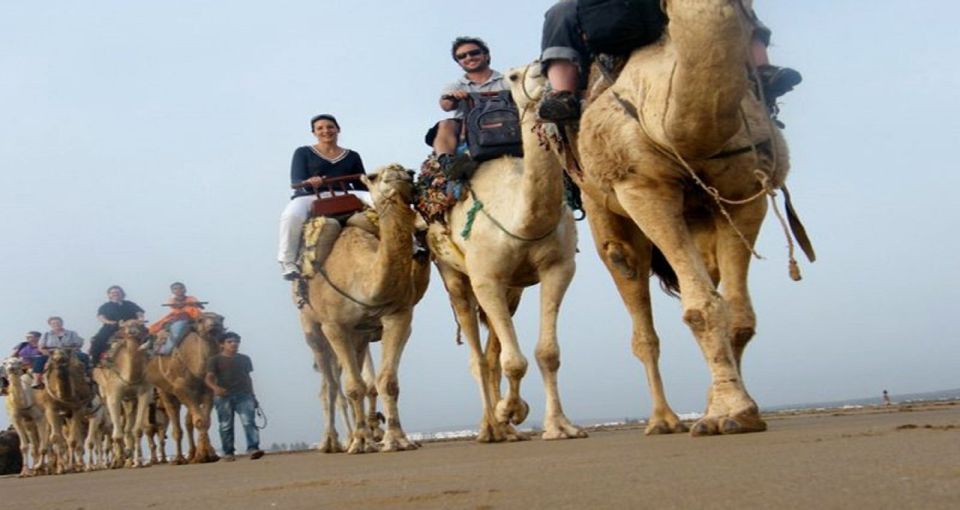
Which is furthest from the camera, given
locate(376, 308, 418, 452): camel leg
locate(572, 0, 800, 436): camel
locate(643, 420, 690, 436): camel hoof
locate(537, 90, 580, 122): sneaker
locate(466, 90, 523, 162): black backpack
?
locate(376, 308, 418, 452): camel leg

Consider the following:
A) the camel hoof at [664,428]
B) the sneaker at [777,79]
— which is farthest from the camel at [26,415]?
the sneaker at [777,79]

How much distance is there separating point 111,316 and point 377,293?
11.9m

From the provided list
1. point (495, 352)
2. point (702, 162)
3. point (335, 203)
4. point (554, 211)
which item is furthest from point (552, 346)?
point (335, 203)

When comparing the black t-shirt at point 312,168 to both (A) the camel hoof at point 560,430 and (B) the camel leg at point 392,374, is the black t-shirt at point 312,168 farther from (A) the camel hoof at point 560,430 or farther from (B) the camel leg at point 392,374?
(A) the camel hoof at point 560,430

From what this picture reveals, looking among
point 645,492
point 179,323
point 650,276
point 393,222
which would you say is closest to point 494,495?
point 645,492

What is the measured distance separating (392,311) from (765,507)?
901cm

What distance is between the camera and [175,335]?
17.2 meters

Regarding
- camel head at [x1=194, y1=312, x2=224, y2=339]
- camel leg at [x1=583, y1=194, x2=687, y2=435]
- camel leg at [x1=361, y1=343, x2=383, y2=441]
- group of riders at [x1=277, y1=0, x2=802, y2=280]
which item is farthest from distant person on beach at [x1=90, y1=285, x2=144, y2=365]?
camel leg at [x1=583, y1=194, x2=687, y2=435]

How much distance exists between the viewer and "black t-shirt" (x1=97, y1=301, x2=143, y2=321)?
20953 mm

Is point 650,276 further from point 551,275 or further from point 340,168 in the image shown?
point 340,168

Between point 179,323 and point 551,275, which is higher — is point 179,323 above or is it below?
above

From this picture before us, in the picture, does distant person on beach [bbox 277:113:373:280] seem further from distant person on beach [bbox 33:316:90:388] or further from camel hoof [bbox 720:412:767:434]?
distant person on beach [bbox 33:316:90:388]

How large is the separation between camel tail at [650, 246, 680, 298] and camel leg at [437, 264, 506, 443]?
2.42 meters

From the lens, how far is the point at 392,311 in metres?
11.1
